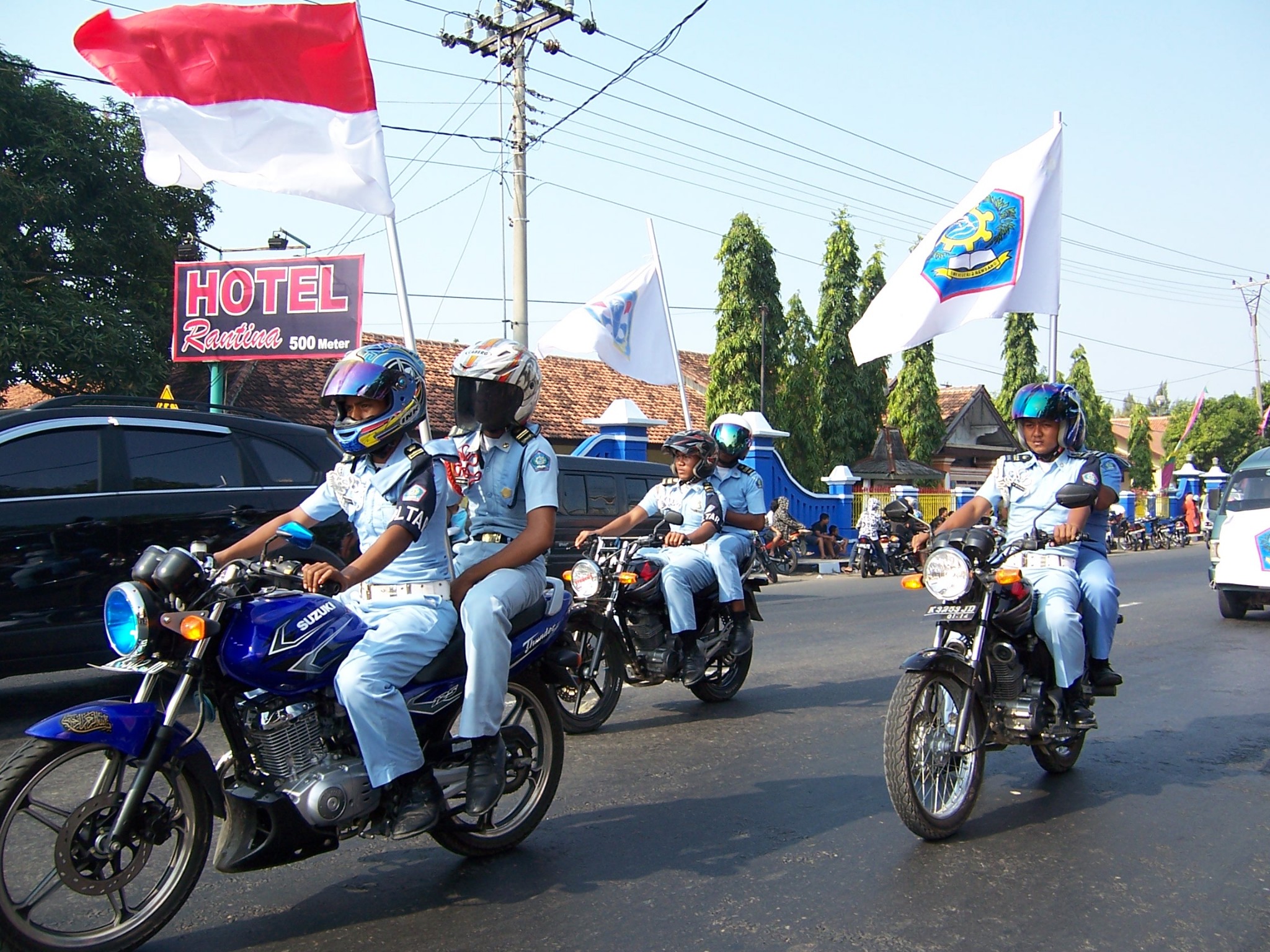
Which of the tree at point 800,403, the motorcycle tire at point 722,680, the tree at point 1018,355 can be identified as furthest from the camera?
the tree at point 1018,355

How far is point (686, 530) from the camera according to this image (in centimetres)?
742

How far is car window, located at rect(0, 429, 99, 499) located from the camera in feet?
20.7

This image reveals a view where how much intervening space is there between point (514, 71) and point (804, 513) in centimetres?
1233

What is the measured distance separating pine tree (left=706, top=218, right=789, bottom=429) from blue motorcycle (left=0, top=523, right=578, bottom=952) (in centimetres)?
2585

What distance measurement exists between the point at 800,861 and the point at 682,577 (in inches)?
112

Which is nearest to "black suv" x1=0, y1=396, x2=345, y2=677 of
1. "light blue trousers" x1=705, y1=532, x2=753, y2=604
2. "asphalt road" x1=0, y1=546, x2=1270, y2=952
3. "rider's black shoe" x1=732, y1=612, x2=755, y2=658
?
"asphalt road" x1=0, y1=546, x2=1270, y2=952

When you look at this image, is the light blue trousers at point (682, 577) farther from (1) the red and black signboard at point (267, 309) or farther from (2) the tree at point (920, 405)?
(2) the tree at point (920, 405)

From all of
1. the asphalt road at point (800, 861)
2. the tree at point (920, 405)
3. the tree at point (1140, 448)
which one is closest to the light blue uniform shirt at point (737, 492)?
the asphalt road at point (800, 861)

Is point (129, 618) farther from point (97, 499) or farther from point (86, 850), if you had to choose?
point (97, 499)

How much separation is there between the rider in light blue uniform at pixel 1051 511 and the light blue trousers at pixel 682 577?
200cm

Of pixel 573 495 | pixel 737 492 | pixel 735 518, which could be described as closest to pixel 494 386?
pixel 735 518

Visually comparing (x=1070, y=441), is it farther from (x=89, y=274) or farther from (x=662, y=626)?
(x=89, y=274)

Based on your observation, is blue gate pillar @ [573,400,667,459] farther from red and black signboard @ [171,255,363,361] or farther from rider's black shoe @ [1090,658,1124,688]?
rider's black shoe @ [1090,658,1124,688]

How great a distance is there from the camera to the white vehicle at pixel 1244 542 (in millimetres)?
11680
